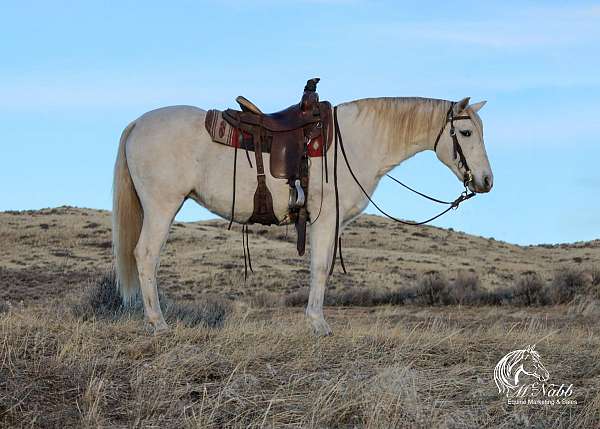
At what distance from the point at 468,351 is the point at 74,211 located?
4606 centimetres

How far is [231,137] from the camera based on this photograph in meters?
9.78

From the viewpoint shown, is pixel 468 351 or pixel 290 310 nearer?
pixel 468 351

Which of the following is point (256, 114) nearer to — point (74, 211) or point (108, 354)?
point (108, 354)

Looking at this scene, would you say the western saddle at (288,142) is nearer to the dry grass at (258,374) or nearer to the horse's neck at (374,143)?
the horse's neck at (374,143)

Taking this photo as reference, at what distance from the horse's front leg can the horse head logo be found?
7.50 ft

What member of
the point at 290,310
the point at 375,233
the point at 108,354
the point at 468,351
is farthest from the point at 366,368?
the point at 375,233

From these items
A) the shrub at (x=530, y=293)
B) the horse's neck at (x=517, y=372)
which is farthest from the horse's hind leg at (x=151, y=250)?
the shrub at (x=530, y=293)

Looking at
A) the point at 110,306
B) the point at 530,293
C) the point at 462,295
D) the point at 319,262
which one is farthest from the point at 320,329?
the point at 530,293

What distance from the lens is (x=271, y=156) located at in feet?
32.0

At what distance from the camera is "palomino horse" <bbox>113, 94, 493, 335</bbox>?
32.0 ft

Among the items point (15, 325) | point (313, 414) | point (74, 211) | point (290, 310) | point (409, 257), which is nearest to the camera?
point (313, 414)

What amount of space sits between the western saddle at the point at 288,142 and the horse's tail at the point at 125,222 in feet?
4.64

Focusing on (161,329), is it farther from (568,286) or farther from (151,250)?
(568,286)

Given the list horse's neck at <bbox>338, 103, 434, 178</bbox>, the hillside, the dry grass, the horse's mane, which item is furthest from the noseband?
the hillside
